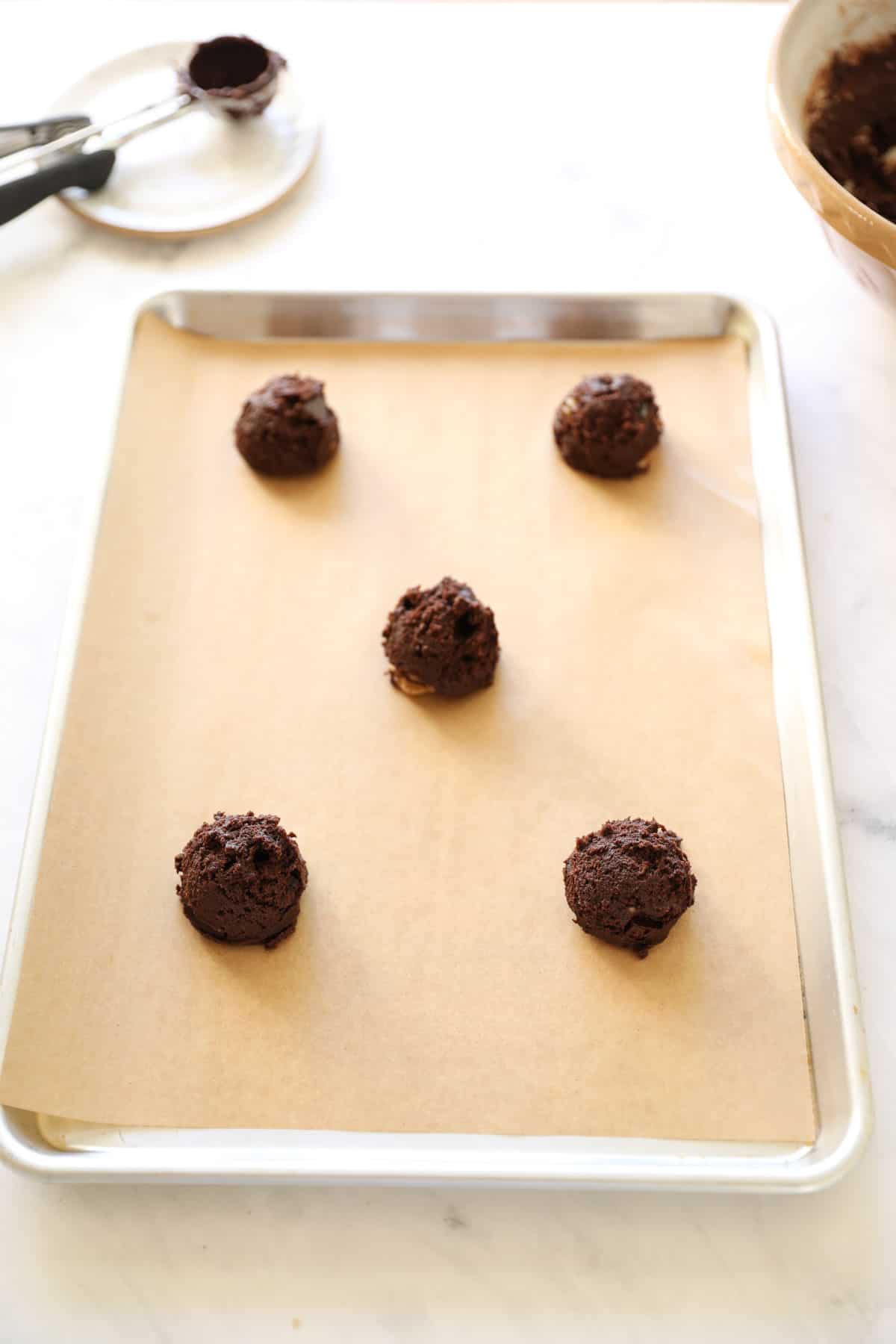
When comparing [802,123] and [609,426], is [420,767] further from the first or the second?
[802,123]

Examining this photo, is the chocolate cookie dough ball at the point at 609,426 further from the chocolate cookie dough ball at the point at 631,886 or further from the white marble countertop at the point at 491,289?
the chocolate cookie dough ball at the point at 631,886

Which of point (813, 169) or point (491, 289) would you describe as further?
point (491, 289)

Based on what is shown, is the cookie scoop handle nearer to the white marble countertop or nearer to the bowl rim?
the white marble countertop

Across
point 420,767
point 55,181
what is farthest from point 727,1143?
point 55,181

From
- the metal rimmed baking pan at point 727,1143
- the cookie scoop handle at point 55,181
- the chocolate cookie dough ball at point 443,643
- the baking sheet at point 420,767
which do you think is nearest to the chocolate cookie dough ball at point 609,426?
the baking sheet at point 420,767

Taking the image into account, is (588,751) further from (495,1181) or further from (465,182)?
(465,182)
